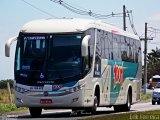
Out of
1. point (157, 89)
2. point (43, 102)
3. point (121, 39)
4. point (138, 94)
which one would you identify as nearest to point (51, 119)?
point (43, 102)

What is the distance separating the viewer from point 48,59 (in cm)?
2283

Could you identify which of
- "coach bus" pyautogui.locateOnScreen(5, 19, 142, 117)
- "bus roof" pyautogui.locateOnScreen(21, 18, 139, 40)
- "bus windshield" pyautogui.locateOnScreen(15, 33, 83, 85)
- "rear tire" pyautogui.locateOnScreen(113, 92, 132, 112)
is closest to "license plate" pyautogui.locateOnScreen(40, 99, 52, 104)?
"coach bus" pyautogui.locateOnScreen(5, 19, 142, 117)

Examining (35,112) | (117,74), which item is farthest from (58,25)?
(117,74)

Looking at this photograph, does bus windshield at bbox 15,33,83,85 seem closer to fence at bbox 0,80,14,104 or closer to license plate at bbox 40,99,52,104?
license plate at bbox 40,99,52,104

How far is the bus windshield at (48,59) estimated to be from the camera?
2266cm

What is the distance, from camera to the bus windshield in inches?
892

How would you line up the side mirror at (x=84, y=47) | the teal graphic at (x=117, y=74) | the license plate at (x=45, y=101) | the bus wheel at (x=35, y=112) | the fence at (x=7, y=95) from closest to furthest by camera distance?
the side mirror at (x=84, y=47), the license plate at (x=45, y=101), the bus wheel at (x=35, y=112), the teal graphic at (x=117, y=74), the fence at (x=7, y=95)

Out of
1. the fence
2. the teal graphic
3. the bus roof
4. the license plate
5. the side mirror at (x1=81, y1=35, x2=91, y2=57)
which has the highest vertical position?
the bus roof

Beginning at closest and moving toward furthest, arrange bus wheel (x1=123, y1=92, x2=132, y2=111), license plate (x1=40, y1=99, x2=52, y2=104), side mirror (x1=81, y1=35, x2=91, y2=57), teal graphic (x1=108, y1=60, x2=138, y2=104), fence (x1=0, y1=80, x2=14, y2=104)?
side mirror (x1=81, y1=35, x2=91, y2=57) < license plate (x1=40, y1=99, x2=52, y2=104) < teal graphic (x1=108, y1=60, x2=138, y2=104) < bus wheel (x1=123, y1=92, x2=132, y2=111) < fence (x1=0, y1=80, x2=14, y2=104)

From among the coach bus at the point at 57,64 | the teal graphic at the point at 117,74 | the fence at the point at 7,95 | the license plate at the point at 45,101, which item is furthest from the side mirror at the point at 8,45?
the fence at the point at 7,95

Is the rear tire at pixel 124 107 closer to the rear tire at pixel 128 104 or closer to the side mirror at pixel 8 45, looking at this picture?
the rear tire at pixel 128 104

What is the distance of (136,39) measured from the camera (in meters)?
32.2

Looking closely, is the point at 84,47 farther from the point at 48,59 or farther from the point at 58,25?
the point at 58,25

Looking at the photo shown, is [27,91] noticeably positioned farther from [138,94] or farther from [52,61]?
Result: [138,94]
